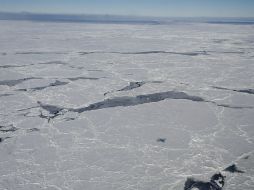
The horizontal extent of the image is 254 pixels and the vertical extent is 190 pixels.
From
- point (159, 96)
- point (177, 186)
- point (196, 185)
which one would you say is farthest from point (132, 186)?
point (159, 96)

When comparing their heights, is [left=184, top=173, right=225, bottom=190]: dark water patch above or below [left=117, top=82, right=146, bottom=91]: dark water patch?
below

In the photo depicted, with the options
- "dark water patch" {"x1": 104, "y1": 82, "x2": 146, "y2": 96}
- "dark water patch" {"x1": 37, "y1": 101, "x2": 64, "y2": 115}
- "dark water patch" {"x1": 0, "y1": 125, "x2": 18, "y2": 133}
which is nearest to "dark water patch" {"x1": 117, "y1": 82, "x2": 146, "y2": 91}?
"dark water patch" {"x1": 104, "y1": 82, "x2": 146, "y2": 96}

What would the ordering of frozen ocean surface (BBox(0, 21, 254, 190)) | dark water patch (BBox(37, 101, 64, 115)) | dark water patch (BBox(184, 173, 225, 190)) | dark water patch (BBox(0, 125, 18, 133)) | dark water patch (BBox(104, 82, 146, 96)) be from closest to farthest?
dark water patch (BBox(184, 173, 225, 190)), frozen ocean surface (BBox(0, 21, 254, 190)), dark water patch (BBox(0, 125, 18, 133)), dark water patch (BBox(37, 101, 64, 115)), dark water patch (BBox(104, 82, 146, 96))

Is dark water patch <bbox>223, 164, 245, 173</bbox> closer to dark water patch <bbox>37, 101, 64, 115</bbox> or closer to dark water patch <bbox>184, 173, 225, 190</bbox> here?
dark water patch <bbox>184, 173, 225, 190</bbox>

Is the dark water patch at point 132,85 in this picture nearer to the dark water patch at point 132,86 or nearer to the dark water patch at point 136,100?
the dark water patch at point 132,86

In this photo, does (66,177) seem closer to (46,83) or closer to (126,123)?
(126,123)

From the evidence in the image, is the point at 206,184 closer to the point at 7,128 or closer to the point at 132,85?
the point at 7,128
